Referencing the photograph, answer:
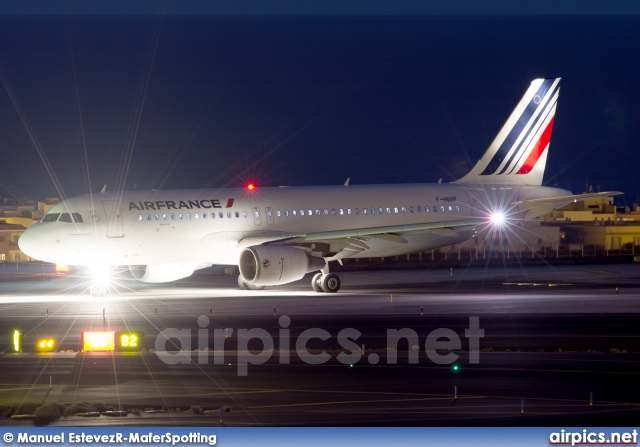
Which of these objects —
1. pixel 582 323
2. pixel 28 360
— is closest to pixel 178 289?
pixel 582 323

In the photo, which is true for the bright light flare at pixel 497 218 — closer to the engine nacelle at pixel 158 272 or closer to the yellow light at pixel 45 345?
the engine nacelle at pixel 158 272

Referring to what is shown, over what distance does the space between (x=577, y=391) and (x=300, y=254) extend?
85.9ft

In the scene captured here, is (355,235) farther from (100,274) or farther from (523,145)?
(523,145)

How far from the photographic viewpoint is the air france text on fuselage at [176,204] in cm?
4597

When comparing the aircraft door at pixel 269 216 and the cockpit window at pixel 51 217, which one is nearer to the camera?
the cockpit window at pixel 51 217

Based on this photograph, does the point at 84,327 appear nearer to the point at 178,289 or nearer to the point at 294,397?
the point at 294,397

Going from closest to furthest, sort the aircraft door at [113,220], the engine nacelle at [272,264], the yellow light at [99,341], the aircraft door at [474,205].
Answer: the yellow light at [99,341] < the engine nacelle at [272,264] < the aircraft door at [113,220] < the aircraft door at [474,205]

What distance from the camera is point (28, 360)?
2423 centimetres

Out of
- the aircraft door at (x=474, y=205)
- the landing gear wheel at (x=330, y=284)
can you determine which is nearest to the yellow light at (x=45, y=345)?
the landing gear wheel at (x=330, y=284)

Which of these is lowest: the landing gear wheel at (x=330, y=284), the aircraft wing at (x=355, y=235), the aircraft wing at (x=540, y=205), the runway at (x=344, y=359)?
the runway at (x=344, y=359)

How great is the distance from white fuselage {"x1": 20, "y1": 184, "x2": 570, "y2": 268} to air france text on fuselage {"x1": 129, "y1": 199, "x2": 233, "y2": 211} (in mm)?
42

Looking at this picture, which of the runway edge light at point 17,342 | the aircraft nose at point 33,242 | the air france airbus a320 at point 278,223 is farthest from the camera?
the air france airbus a320 at point 278,223

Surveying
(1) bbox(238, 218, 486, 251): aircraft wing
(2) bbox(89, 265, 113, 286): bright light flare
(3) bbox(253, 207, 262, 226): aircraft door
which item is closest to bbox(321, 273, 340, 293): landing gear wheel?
(1) bbox(238, 218, 486, 251): aircraft wing

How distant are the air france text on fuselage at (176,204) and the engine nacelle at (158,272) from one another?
2677 millimetres
